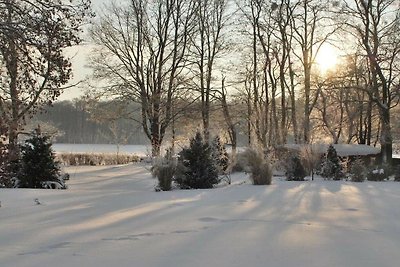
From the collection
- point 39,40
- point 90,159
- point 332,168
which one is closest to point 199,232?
point 39,40

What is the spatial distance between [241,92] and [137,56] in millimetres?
9380

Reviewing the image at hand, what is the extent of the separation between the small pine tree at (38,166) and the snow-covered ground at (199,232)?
11.2 ft

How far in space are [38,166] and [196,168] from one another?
416cm

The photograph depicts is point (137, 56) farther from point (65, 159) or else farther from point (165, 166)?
point (165, 166)

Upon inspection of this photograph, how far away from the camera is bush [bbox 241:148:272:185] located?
1272 cm

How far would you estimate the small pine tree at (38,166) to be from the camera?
12469 mm

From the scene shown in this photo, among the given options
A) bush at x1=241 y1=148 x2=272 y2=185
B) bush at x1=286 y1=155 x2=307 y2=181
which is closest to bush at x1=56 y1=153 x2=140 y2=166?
bush at x1=286 y1=155 x2=307 y2=181

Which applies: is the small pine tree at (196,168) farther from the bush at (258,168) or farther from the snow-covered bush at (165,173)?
the bush at (258,168)

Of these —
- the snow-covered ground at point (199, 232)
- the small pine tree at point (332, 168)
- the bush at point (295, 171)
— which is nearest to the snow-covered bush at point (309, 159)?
the small pine tree at point (332, 168)

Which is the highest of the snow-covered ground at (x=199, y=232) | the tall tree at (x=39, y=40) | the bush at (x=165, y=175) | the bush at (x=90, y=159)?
the tall tree at (x=39, y=40)

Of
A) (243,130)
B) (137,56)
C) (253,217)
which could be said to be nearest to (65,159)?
(137,56)

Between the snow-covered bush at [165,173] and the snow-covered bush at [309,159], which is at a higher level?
the snow-covered bush at [309,159]

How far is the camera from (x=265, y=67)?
3312 cm

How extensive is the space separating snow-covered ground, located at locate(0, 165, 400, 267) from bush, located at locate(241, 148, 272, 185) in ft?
11.8
